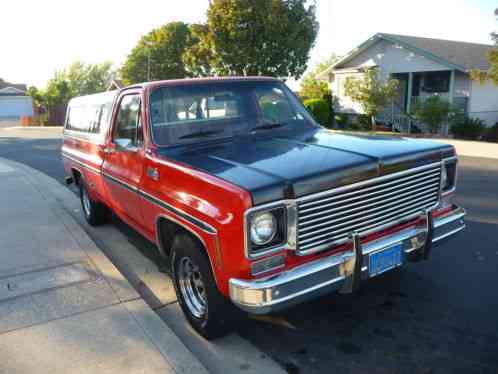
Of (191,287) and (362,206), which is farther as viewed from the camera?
(191,287)

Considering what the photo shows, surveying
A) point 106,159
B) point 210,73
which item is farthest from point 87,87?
point 106,159

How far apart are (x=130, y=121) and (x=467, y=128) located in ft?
64.4

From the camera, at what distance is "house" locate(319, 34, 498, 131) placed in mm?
23000

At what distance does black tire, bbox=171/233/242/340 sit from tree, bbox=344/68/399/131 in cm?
2103

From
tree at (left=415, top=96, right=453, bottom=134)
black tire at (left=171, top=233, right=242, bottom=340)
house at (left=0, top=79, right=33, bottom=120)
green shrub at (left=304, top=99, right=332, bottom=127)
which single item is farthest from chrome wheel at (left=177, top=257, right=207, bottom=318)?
house at (left=0, top=79, right=33, bottom=120)

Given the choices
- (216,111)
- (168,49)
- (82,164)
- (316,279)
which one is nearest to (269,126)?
(216,111)

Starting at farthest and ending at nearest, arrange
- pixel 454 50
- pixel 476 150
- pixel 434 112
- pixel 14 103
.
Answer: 1. pixel 14 103
2. pixel 454 50
3. pixel 434 112
4. pixel 476 150

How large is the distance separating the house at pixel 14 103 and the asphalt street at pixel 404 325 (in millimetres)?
78069

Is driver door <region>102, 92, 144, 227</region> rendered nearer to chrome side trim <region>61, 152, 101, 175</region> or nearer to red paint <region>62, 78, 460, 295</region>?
red paint <region>62, 78, 460, 295</region>

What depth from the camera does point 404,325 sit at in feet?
12.2

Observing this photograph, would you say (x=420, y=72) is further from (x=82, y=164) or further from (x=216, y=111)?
(x=216, y=111)

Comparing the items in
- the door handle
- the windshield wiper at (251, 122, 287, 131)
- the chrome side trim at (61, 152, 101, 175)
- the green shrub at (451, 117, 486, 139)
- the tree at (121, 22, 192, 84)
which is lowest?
the green shrub at (451, 117, 486, 139)

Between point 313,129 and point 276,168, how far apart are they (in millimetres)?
1681

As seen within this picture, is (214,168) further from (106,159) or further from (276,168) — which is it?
(106,159)
